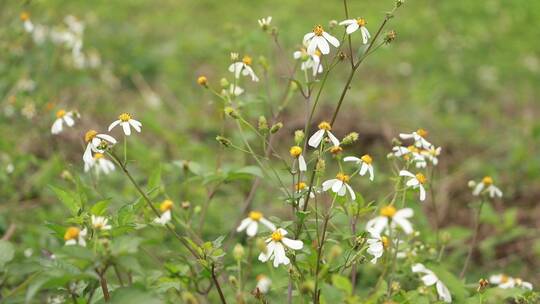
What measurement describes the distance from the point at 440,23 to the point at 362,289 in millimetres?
2283

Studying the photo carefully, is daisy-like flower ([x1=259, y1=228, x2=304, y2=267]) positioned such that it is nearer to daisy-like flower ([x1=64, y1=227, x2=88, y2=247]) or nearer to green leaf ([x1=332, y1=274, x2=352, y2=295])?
green leaf ([x1=332, y1=274, x2=352, y2=295])

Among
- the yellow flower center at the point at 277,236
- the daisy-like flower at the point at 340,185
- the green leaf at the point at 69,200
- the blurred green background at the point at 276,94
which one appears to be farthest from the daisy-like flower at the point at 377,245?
the blurred green background at the point at 276,94

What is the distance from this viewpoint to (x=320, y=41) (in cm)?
180

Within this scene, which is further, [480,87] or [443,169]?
[480,87]

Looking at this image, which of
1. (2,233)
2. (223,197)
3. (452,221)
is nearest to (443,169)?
(452,221)

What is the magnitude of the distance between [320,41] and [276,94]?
208 cm

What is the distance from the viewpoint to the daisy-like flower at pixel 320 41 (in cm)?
176

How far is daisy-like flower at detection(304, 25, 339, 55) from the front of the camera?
176cm

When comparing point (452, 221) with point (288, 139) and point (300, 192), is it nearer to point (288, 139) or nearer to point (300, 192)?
point (288, 139)

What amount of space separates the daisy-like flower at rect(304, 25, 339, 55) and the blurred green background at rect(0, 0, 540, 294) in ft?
2.67

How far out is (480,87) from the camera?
4.39 metres

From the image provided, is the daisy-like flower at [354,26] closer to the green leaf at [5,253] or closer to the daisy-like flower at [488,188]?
the daisy-like flower at [488,188]

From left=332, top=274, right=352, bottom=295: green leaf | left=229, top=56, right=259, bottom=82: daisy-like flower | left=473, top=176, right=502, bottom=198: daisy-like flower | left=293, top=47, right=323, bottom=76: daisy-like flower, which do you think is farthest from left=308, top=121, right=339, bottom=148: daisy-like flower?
left=473, top=176, right=502, bottom=198: daisy-like flower

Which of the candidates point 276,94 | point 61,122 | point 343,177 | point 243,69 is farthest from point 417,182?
point 276,94
